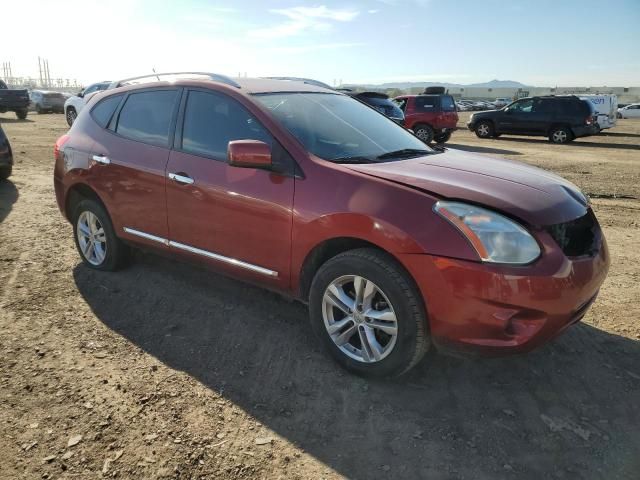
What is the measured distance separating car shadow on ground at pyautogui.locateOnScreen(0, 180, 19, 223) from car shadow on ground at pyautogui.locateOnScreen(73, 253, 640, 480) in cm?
368

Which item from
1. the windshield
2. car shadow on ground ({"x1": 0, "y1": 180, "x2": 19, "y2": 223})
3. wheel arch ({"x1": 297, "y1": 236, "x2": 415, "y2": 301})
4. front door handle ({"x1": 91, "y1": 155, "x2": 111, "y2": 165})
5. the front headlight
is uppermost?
the windshield

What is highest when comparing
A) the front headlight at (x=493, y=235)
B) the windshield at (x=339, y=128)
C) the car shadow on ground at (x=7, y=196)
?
the windshield at (x=339, y=128)

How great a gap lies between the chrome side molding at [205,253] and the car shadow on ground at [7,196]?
332 centimetres

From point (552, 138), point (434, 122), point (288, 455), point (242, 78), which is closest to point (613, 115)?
point (552, 138)

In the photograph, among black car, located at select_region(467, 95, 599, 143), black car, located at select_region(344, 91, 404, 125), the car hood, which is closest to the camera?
the car hood

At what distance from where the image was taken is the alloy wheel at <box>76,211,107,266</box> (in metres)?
4.63

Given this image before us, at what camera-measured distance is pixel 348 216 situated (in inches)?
114

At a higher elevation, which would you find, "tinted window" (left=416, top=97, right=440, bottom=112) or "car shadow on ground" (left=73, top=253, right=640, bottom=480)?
"tinted window" (left=416, top=97, right=440, bottom=112)

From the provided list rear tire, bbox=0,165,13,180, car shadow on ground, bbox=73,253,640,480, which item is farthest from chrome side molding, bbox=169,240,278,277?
rear tire, bbox=0,165,13,180

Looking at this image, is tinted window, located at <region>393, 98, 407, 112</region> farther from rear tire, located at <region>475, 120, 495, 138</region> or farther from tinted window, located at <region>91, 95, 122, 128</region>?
tinted window, located at <region>91, 95, 122, 128</region>

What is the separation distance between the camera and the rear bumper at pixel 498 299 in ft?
8.32

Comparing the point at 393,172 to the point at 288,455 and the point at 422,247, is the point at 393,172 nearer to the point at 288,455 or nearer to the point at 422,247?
the point at 422,247

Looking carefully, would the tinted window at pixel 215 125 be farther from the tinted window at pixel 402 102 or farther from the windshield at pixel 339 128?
the tinted window at pixel 402 102

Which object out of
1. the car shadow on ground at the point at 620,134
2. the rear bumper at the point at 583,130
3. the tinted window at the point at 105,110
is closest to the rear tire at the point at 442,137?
the rear bumper at the point at 583,130
